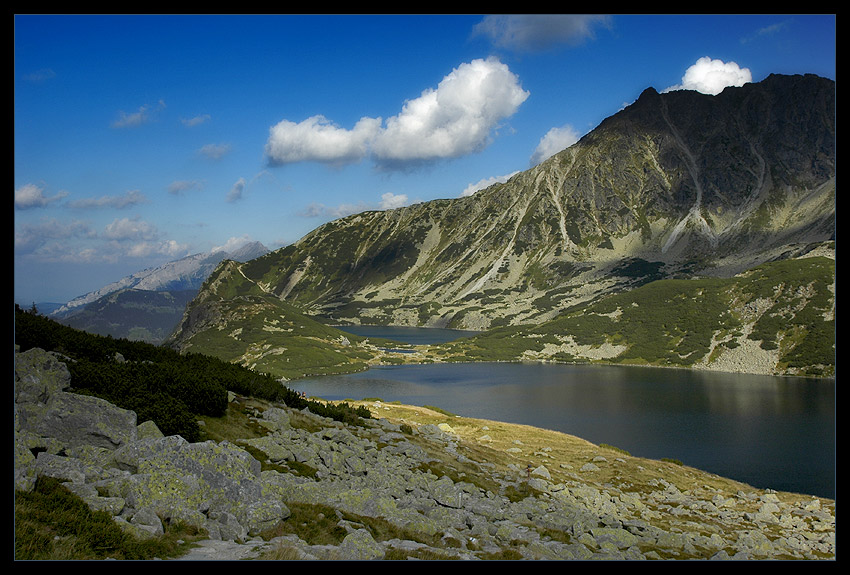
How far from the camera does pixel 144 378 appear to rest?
81.5 feet

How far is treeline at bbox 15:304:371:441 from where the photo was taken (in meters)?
22.1

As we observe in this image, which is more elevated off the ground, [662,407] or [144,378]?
[144,378]

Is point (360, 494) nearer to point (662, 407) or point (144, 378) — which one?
point (144, 378)

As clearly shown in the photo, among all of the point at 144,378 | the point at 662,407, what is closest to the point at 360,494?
the point at 144,378

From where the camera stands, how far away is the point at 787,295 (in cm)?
19238

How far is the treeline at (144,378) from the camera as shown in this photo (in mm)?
22059

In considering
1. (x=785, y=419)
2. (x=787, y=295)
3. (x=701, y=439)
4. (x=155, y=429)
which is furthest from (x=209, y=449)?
(x=787, y=295)

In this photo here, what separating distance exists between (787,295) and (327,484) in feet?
728

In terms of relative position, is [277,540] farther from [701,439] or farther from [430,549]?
[701,439]

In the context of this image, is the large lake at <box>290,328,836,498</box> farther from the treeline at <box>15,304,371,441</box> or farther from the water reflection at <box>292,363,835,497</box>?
the treeline at <box>15,304,371,441</box>

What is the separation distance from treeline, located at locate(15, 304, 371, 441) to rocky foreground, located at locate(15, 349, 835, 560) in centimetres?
154

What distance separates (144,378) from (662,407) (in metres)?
116

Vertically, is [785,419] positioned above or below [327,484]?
below
